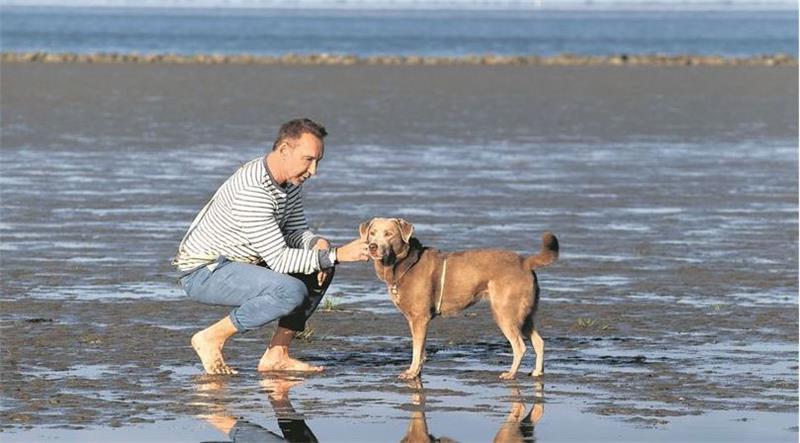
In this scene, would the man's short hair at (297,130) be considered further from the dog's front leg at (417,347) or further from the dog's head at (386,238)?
the dog's front leg at (417,347)

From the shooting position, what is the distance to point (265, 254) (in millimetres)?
9594

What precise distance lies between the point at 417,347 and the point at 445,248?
18.2ft

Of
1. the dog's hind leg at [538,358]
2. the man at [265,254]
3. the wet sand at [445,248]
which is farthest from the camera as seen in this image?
the dog's hind leg at [538,358]

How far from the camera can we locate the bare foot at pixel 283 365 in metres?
9.64

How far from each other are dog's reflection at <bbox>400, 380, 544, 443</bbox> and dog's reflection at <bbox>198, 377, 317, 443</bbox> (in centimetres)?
47

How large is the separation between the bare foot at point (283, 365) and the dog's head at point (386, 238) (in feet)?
2.27

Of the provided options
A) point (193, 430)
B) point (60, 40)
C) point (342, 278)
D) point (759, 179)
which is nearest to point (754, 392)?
point (193, 430)

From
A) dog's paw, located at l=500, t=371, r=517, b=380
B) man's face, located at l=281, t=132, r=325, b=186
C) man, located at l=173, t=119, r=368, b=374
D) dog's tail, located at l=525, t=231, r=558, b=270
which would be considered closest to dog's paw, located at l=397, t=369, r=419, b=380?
dog's paw, located at l=500, t=371, r=517, b=380

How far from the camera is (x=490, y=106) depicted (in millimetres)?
35188

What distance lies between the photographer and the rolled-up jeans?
380 inches

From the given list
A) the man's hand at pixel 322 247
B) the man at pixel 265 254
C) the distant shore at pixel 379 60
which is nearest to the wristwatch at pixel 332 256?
the man at pixel 265 254

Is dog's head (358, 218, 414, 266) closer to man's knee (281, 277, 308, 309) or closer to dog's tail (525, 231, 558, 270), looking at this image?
man's knee (281, 277, 308, 309)

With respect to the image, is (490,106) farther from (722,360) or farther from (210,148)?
(722,360)

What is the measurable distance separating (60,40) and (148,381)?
8379cm
